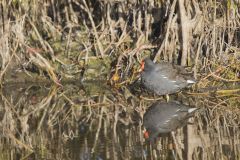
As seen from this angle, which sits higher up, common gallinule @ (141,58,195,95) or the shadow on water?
common gallinule @ (141,58,195,95)

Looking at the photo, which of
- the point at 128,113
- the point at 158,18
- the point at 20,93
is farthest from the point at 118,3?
the point at 128,113

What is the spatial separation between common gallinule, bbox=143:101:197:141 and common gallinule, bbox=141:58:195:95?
0.27 meters

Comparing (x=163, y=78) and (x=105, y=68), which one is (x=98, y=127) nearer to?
(x=163, y=78)

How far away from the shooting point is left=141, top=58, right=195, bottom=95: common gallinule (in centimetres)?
1092

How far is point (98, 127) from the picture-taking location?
9.60 metres

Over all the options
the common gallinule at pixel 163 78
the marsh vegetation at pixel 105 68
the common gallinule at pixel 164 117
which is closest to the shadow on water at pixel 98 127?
the marsh vegetation at pixel 105 68

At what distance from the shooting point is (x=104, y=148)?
827 centimetres

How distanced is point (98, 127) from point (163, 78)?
74.3 inches

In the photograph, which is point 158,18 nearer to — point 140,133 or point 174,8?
point 174,8

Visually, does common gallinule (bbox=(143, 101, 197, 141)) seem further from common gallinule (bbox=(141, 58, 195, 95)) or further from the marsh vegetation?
common gallinule (bbox=(141, 58, 195, 95))

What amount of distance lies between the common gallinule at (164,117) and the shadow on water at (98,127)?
14 centimetres

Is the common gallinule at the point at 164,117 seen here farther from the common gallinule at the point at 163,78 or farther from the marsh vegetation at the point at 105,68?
the common gallinule at the point at 163,78

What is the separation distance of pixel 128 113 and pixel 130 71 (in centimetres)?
238

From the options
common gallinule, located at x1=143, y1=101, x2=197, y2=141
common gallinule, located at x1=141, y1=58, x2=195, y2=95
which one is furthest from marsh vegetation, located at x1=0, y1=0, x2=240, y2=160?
common gallinule, located at x1=141, y1=58, x2=195, y2=95
